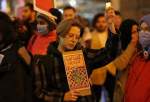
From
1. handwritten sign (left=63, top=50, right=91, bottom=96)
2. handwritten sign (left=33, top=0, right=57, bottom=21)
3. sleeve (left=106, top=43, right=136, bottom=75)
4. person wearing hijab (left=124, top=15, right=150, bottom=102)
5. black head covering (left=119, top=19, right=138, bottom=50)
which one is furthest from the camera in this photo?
handwritten sign (left=33, top=0, right=57, bottom=21)

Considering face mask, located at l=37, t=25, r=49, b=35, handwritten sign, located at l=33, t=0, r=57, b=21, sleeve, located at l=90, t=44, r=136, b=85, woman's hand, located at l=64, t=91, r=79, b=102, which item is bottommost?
woman's hand, located at l=64, t=91, r=79, b=102

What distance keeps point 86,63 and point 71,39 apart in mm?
299

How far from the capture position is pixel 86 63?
5.09 metres

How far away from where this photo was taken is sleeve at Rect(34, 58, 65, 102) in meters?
4.91

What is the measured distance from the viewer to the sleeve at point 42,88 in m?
4.91

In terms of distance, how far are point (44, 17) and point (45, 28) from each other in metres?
0.19

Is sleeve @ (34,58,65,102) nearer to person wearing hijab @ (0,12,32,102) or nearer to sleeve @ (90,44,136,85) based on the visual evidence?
person wearing hijab @ (0,12,32,102)

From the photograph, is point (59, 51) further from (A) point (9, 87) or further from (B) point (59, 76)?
(A) point (9, 87)

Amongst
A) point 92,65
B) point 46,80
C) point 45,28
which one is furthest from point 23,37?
point 46,80

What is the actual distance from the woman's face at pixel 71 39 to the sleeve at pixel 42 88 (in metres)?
0.30

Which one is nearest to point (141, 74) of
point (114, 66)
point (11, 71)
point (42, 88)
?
point (114, 66)

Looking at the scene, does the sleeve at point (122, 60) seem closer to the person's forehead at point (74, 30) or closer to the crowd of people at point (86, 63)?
the crowd of people at point (86, 63)

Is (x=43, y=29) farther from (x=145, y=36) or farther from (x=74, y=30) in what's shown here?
(x=145, y=36)

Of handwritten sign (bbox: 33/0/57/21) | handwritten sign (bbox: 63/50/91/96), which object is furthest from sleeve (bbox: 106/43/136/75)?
handwritten sign (bbox: 33/0/57/21)
